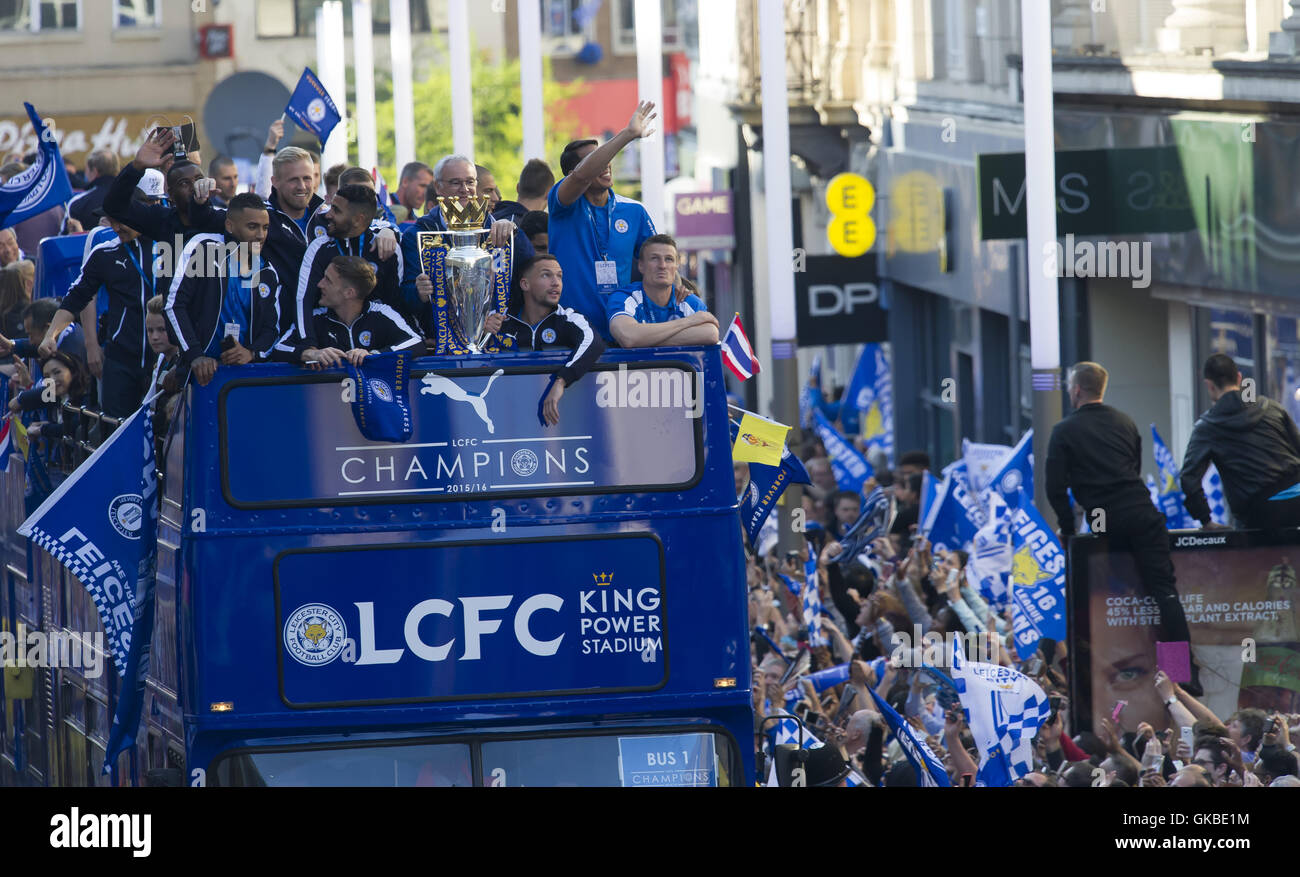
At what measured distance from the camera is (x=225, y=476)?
977cm

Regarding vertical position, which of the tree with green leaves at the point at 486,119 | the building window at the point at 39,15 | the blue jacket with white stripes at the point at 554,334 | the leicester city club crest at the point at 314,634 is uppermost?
the building window at the point at 39,15

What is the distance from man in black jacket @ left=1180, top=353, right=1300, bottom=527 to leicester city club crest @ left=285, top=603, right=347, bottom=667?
536 cm

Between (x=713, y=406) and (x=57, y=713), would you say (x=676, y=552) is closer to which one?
(x=713, y=406)

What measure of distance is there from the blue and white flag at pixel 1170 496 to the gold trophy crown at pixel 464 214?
221 inches

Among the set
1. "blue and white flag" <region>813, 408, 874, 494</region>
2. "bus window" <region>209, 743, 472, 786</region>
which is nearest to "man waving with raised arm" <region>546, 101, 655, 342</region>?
"bus window" <region>209, 743, 472, 786</region>

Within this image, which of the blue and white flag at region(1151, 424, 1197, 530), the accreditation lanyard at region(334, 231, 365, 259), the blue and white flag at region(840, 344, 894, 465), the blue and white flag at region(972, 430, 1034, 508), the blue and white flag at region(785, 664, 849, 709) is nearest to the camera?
the accreditation lanyard at region(334, 231, 365, 259)

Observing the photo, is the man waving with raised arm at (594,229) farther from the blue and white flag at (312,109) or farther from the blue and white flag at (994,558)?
the blue and white flag at (312,109)

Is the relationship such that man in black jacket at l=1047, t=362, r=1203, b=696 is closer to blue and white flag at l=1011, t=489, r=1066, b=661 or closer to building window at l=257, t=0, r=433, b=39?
blue and white flag at l=1011, t=489, r=1066, b=661

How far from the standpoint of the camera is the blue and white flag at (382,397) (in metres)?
9.84

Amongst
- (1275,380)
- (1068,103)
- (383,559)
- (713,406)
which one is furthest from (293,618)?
(1068,103)

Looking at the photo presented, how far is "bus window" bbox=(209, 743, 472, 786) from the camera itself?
9.61m

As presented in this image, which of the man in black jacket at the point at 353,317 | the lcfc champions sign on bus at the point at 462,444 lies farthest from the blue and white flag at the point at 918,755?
the man in black jacket at the point at 353,317
